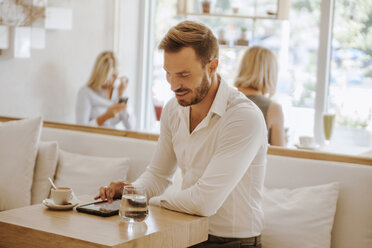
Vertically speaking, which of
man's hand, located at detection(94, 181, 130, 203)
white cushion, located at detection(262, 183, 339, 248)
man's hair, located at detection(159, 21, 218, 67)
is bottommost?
white cushion, located at detection(262, 183, 339, 248)

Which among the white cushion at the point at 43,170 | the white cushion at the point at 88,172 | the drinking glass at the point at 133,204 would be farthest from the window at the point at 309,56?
the drinking glass at the point at 133,204

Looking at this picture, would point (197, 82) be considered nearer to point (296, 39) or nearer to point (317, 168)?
point (317, 168)

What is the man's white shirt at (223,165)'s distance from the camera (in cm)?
198

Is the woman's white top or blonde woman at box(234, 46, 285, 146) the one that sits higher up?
blonde woman at box(234, 46, 285, 146)

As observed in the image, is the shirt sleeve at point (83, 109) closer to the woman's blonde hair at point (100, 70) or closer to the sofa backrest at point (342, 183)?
the woman's blonde hair at point (100, 70)

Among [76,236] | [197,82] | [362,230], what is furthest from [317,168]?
[76,236]

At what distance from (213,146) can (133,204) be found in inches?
18.3

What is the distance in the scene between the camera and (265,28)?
552cm

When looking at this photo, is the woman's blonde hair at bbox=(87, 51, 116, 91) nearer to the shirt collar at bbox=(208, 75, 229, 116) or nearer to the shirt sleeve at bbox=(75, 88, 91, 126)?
the shirt sleeve at bbox=(75, 88, 91, 126)

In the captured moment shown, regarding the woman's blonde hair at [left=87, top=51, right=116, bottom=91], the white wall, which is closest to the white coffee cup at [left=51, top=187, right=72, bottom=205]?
the white wall

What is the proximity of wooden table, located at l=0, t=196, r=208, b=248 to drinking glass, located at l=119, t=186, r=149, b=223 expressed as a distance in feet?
0.10

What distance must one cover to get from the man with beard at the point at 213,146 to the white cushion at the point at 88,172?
3.02 feet

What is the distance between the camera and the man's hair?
2.07 m

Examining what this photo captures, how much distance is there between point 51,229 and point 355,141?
3.70 m
